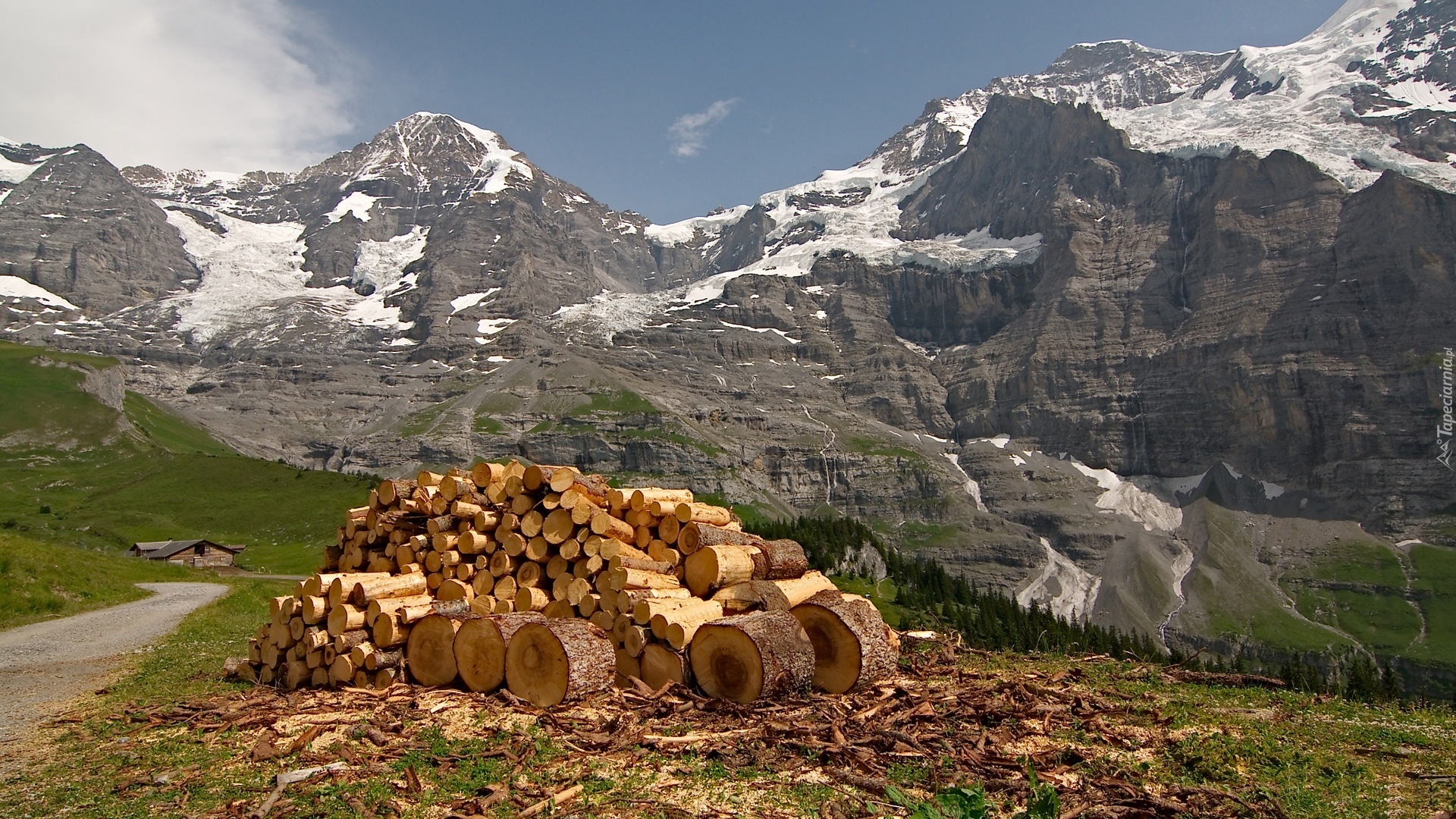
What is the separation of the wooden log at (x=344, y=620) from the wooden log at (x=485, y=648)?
8.63 ft

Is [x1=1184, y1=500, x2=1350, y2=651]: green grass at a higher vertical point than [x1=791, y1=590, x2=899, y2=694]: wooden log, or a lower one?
lower

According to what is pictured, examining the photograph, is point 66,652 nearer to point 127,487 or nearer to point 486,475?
point 486,475

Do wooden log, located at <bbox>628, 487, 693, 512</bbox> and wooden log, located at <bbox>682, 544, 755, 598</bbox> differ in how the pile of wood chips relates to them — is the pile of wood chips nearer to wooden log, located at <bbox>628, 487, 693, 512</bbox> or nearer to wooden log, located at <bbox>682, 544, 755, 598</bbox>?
wooden log, located at <bbox>682, 544, 755, 598</bbox>

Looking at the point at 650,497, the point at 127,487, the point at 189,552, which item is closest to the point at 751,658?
the point at 650,497

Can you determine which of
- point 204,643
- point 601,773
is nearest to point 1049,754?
point 601,773

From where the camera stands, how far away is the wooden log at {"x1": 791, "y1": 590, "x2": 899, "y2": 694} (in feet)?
51.8

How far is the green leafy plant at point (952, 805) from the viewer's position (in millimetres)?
8055

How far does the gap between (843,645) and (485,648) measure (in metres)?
7.11

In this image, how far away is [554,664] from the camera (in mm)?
14969

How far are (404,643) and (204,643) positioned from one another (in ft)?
37.8

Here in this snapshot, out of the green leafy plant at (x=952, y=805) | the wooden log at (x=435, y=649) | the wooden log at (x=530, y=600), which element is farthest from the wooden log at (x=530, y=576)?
the green leafy plant at (x=952, y=805)

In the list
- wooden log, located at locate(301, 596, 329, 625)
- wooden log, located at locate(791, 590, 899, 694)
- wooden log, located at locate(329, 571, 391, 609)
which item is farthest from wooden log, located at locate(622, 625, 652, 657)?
wooden log, located at locate(301, 596, 329, 625)

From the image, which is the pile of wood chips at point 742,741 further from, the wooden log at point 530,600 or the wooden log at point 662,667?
the wooden log at point 530,600

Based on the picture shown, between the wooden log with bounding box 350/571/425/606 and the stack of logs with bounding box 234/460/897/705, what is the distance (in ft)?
0.11
